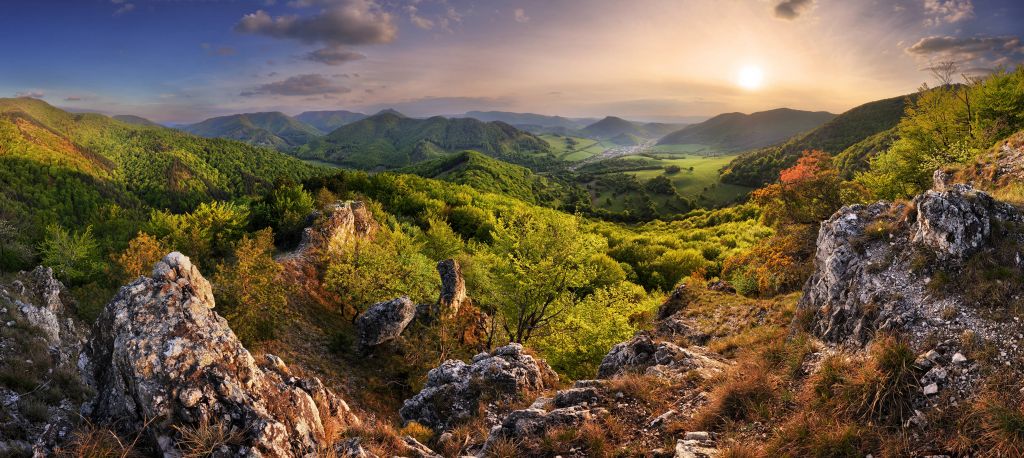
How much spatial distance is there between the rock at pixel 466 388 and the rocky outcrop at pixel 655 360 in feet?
11.1

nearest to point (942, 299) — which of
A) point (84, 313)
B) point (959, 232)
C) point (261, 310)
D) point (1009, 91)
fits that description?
point (959, 232)

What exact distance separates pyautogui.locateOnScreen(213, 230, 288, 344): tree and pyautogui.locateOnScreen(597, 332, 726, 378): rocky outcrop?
20410 mm

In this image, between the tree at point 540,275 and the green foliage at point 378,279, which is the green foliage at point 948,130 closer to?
the tree at point 540,275

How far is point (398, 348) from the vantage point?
92.5 ft

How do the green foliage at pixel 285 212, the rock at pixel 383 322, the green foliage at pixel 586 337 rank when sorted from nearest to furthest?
the green foliage at pixel 586 337 < the rock at pixel 383 322 < the green foliage at pixel 285 212

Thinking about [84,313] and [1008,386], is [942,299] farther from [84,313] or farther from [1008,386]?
[84,313]

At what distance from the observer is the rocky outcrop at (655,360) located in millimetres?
14325

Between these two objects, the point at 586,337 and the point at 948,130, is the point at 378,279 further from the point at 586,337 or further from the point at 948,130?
the point at 948,130

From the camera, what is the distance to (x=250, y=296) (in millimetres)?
24469

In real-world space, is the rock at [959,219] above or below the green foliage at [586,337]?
above

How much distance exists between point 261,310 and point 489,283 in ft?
53.1

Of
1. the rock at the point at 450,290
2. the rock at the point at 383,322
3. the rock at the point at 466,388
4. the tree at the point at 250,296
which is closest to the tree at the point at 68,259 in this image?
the tree at the point at 250,296

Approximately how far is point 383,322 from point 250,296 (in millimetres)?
8090

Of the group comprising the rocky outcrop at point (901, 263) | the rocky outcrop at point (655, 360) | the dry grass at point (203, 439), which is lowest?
the rocky outcrop at point (655, 360)
